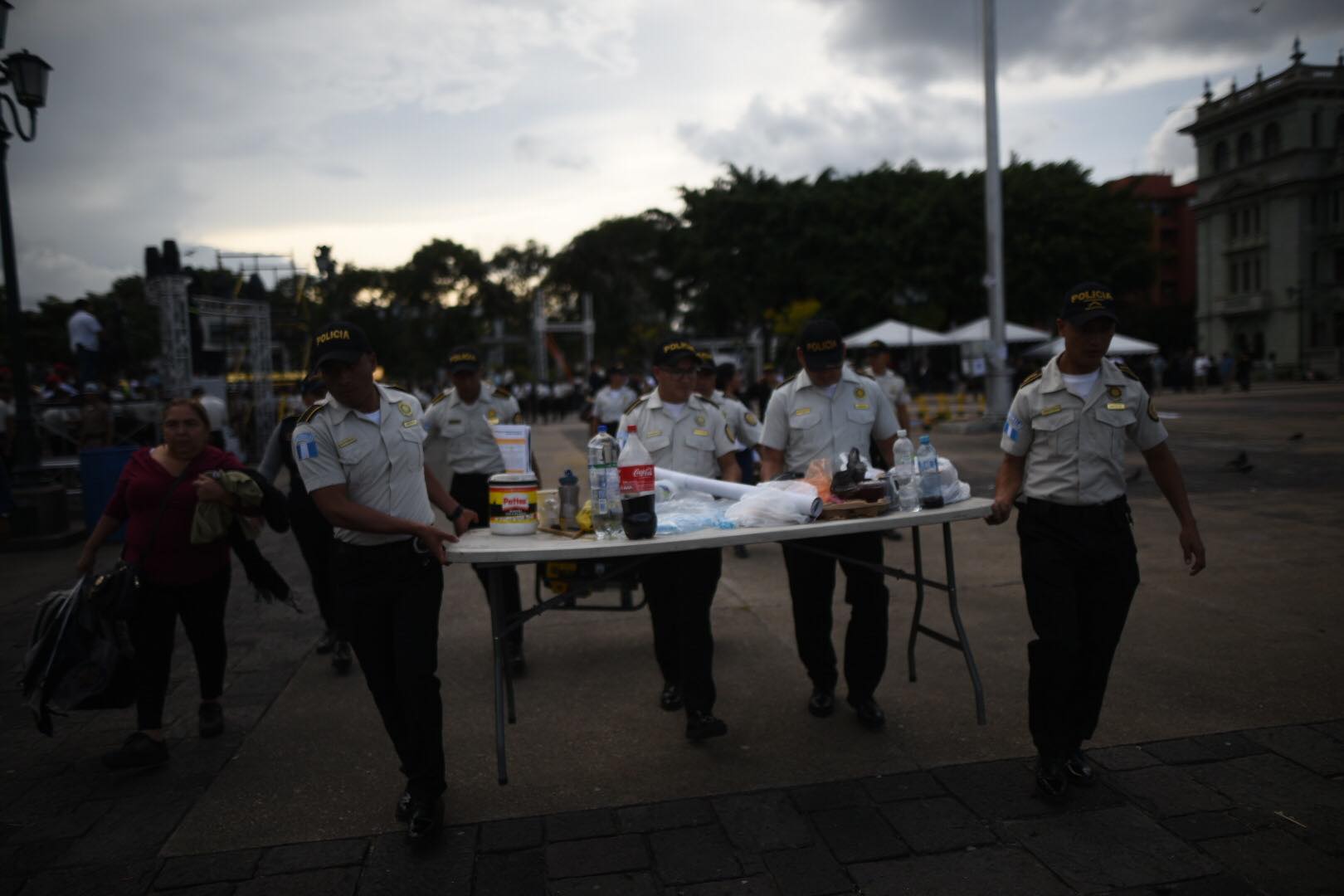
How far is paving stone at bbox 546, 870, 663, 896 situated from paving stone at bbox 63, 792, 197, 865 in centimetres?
168

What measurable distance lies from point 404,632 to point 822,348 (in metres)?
2.42

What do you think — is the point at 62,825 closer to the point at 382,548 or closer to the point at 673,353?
the point at 382,548

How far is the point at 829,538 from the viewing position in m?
4.46

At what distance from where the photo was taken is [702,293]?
46750mm

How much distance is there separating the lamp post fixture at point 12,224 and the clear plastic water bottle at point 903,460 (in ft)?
33.8

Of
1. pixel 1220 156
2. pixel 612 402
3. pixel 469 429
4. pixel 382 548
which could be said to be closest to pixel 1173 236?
pixel 1220 156

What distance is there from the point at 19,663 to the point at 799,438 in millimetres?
5460

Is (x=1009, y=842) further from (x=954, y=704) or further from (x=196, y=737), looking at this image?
(x=196, y=737)

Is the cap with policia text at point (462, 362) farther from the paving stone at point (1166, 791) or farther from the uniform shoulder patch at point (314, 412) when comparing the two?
the paving stone at point (1166, 791)

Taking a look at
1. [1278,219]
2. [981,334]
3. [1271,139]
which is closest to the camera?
[981,334]

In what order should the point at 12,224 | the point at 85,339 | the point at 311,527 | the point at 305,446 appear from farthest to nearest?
the point at 85,339 → the point at 12,224 → the point at 311,527 → the point at 305,446

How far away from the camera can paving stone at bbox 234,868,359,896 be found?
10.3ft

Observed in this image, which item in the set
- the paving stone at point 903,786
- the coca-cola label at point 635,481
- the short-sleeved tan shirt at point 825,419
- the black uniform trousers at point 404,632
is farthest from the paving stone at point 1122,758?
the black uniform trousers at point 404,632

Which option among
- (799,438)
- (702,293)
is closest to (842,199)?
(702,293)
